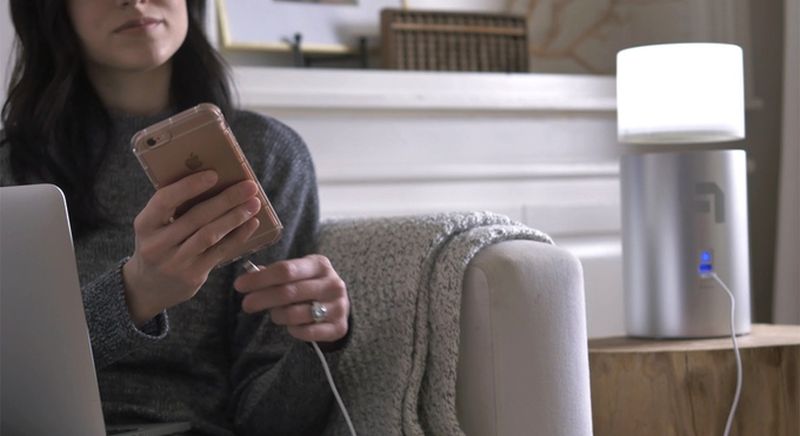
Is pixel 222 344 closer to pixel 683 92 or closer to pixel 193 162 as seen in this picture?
pixel 193 162

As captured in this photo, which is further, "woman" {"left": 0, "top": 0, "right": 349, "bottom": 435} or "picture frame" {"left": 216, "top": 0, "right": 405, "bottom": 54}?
"picture frame" {"left": 216, "top": 0, "right": 405, "bottom": 54}

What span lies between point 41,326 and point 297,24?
4.96 feet

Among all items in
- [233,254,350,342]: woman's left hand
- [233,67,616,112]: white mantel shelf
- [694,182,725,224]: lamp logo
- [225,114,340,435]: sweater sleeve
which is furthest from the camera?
[233,67,616,112]: white mantel shelf

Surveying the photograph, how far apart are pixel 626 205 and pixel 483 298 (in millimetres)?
680

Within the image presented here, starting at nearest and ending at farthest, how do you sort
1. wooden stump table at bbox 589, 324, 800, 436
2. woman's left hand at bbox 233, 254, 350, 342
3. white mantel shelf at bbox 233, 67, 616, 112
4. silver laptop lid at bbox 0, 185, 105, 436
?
1. silver laptop lid at bbox 0, 185, 105, 436
2. woman's left hand at bbox 233, 254, 350, 342
3. wooden stump table at bbox 589, 324, 800, 436
4. white mantel shelf at bbox 233, 67, 616, 112

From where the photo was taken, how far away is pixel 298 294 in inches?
46.5

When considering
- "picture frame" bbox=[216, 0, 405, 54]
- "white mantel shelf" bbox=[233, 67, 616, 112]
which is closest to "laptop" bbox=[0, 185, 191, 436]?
"white mantel shelf" bbox=[233, 67, 616, 112]

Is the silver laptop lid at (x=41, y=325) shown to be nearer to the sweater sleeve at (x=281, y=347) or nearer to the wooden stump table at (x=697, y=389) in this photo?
the sweater sleeve at (x=281, y=347)

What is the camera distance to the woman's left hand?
117cm

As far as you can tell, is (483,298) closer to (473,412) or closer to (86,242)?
(473,412)

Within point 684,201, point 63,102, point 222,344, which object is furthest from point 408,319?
point 684,201

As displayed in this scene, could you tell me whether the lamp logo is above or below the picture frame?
below

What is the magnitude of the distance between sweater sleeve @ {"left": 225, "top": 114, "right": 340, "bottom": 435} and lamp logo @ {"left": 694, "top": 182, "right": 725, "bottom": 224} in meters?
0.61

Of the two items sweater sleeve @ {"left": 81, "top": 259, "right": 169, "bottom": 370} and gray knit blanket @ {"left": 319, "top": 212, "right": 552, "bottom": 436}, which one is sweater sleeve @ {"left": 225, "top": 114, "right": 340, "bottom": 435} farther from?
sweater sleeve @ {"left": 81, "top": 259, "right": 169, "bottom": 370}
